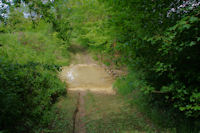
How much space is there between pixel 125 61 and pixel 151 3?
1575 mm

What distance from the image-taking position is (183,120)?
374cm

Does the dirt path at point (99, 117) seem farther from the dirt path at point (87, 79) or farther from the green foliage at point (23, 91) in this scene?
the dirt path at point (87, 79)

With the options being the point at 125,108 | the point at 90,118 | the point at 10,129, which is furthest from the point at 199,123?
the point at 10,129

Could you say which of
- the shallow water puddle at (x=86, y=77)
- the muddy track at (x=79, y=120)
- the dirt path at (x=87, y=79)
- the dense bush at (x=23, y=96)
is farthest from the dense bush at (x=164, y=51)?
the shallow water puddle at (x=86, y=77)

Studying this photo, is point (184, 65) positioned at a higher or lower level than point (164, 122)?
higher

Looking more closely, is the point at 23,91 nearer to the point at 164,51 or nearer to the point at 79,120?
the point at 79,120

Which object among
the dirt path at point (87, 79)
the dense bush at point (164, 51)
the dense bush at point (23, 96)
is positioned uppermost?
the dense bush at point (164, 51)

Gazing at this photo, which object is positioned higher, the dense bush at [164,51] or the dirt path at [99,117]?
the dense bush at [164,51]

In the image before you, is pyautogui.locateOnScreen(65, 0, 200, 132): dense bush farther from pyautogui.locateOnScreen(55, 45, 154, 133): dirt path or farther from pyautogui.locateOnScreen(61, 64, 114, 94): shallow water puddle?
pyautogui.locateOnScreen(61, 64, 114, 94): shallow water puddle

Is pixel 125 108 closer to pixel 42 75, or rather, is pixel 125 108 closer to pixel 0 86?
pixel 42 75

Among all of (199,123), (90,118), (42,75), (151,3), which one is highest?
(151,3)

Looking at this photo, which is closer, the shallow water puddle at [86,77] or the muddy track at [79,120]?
the muddy track at [79,120]

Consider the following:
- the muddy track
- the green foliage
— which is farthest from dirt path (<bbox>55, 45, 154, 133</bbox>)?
the green foliage

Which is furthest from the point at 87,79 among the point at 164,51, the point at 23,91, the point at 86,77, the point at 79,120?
the point at 164,51
